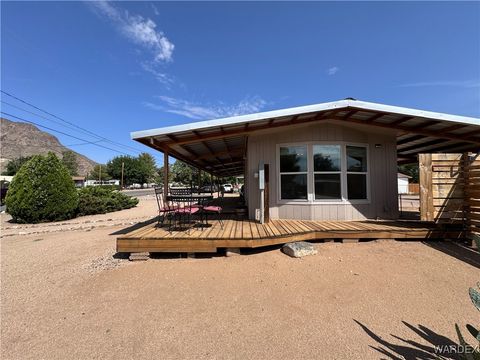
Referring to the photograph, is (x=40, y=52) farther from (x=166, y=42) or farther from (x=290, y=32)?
(x=290, y=32)

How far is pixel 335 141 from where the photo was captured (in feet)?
21.5

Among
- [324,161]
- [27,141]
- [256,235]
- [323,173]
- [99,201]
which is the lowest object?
[256,235]

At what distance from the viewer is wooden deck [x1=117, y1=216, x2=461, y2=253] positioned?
15.3ft

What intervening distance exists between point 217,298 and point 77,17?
1445cm

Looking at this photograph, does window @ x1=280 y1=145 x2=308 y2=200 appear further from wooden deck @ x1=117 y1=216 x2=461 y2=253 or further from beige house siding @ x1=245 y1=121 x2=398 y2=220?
wooden deck @ x1=117 y1=216 x2=461 y2=253

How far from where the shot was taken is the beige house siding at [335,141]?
259 inches

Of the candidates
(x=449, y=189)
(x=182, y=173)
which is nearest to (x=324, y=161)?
(x=449, y=189)

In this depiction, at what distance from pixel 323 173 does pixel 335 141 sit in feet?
3.10

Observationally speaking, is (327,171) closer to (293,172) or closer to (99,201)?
(293,172)

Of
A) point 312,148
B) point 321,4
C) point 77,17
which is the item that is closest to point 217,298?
point 312,148

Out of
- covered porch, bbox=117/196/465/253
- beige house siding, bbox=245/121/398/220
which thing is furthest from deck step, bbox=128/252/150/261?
beige house siding, bbox=245/121/398/220

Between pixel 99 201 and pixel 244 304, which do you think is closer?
pixel 244 304

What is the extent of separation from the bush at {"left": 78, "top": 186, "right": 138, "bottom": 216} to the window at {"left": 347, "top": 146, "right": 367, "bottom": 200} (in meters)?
12.4

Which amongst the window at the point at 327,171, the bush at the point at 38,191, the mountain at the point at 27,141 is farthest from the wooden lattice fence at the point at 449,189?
the mountain at the point at 27,141
